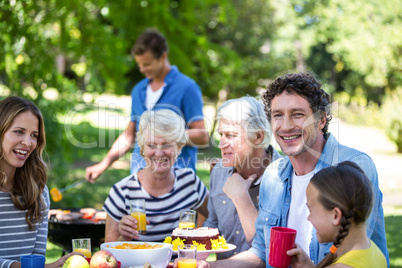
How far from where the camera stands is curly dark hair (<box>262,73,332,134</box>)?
301 cm

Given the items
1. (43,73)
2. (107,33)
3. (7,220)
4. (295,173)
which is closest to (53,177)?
(43,73)

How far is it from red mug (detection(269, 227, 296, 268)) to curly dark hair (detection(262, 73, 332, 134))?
0.95 m

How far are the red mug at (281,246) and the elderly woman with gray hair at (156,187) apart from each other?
4.62 ft

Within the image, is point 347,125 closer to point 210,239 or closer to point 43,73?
point 43,73

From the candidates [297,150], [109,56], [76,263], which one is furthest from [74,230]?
[109,56]

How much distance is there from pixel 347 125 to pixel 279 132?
87.1 feet

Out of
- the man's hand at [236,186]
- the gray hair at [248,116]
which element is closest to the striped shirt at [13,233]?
the man's hand at [236,186]

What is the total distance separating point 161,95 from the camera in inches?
214

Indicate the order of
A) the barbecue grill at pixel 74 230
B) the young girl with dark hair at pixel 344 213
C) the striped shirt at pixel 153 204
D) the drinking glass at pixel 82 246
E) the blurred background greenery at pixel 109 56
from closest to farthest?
the young girl with dark hair at pixel 344 213
the drinking glass at pixel 82 246
the striped shirt at pixel 153 204
the barbecue grill at pixel 74 230
the blurred background greenery at pixel 109 56

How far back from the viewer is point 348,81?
36.8m

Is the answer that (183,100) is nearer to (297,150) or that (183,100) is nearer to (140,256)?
(297,150)

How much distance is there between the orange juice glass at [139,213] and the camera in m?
3.36

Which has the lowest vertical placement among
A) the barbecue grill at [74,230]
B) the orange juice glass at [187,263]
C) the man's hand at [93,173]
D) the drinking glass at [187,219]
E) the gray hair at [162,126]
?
the barbecue grill at [74,230]

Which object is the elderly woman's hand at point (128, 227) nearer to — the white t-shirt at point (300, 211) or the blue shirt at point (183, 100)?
the white t-shirt at point (300, 211)
